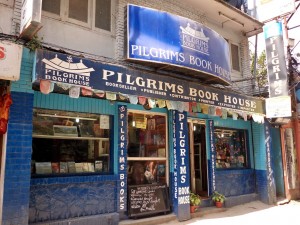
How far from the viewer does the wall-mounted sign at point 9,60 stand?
5.28 meters

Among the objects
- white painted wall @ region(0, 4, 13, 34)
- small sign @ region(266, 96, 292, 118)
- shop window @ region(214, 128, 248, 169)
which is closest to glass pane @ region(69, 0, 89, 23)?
white painted wall @ region(0, 4, 13, 34)

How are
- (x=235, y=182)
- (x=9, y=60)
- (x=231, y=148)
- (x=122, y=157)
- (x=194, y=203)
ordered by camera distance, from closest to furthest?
(x=9, y=60) → (x=122, y=157) → (x=194, y=203) → (x=235, y=182) → (x=231, y=148)

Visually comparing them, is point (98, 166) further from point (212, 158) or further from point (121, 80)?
point (212, 158)

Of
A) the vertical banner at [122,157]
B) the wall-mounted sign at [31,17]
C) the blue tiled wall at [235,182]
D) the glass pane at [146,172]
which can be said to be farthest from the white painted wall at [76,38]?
the blue tiled wall at [235,182]

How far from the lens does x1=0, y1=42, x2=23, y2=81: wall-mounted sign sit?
17.3ft

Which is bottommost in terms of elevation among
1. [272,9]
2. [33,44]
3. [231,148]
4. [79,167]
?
[79,167]

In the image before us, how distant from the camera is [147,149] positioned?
8.90 metres

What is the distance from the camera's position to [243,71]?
12.5 metres

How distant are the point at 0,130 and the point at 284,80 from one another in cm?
949

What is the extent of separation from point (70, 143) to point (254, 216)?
6.30 m

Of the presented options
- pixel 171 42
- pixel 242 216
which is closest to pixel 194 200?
pixel 242 216

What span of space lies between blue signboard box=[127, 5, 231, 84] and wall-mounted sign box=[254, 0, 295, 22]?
166 inches

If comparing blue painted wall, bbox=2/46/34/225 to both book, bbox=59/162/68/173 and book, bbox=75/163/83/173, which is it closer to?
book, bbox=59/162/68/173

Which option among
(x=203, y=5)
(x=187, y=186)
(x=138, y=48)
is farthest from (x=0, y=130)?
(x=203, y=5)
